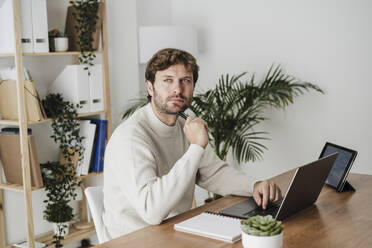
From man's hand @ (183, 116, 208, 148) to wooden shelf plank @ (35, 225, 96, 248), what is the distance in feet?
5.77

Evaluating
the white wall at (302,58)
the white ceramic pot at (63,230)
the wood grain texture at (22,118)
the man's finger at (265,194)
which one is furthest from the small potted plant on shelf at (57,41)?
the man's finger at (265,194)

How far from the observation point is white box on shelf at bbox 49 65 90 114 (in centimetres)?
308

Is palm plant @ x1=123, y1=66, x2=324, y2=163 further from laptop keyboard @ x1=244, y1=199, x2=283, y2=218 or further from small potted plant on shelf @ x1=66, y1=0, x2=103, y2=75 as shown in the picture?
laptop keyboard @ x1=244, y1=199, x2=283, y2=218

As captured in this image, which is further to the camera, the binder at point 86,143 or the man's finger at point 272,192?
the binder at point 86,143

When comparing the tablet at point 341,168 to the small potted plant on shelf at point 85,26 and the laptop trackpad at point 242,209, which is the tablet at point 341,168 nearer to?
the laptop trackpad at point 242,209

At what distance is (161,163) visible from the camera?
195cm

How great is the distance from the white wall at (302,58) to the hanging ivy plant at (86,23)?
3.49 feet

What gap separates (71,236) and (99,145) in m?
0.66

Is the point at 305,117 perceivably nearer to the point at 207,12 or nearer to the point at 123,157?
the point at 207,12

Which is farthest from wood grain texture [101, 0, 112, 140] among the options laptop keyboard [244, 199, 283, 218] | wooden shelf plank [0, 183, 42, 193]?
laptop keyboard [244, 199, 283, 218]

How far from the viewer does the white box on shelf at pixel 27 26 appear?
2.77m

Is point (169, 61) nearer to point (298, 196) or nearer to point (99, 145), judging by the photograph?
point (298, 196)

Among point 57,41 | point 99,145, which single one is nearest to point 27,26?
point 57,41

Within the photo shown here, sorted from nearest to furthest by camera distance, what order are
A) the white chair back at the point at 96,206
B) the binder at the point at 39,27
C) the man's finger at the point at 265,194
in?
1. the man's finger at the point at 265,194
2. the white chair back at the point at 96,206
3. the binder at the point at 39,27
